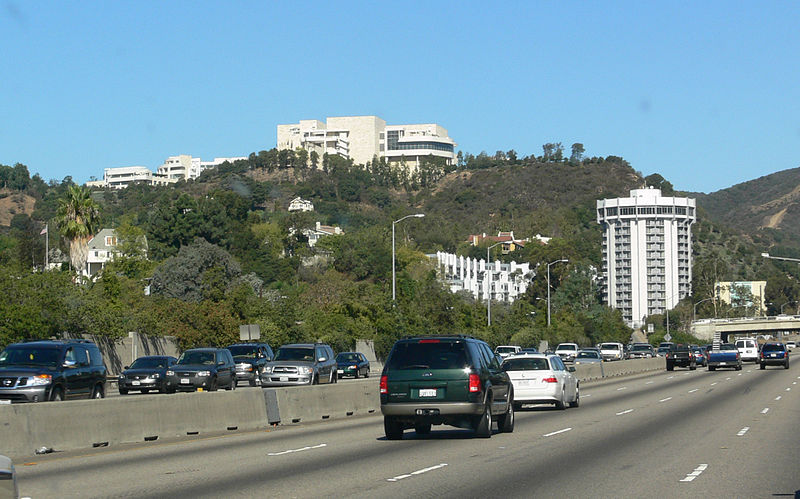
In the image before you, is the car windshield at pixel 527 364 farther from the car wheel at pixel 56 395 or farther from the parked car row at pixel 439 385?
the car wheel at pixel 56 395

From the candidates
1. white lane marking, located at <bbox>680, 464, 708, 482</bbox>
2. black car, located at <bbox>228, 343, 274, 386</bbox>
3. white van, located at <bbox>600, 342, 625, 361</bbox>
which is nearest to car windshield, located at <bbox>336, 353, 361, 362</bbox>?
black car, located at <bbox>228, 343, 274, 386</bbox>

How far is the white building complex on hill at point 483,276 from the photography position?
165m

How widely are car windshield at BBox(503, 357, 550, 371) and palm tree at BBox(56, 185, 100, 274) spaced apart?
52716 millimetres

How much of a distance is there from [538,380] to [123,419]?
1360 cm

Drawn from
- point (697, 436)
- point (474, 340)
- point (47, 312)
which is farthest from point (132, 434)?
point (47, 312)

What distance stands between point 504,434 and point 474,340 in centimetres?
228

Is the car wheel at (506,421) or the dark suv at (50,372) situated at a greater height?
the dark suv at (50,372)

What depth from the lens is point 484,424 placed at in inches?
794

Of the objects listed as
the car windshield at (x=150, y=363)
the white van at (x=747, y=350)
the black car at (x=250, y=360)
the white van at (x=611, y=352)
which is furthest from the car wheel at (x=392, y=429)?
the white van at (x=611, y=352)

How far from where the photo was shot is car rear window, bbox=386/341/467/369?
19.9 meters

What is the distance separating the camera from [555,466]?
15.9 m

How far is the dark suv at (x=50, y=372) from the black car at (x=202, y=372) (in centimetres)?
743

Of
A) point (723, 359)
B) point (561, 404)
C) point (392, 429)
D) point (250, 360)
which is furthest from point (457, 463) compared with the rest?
point (723, 359)

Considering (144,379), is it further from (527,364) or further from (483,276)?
(483,276)
